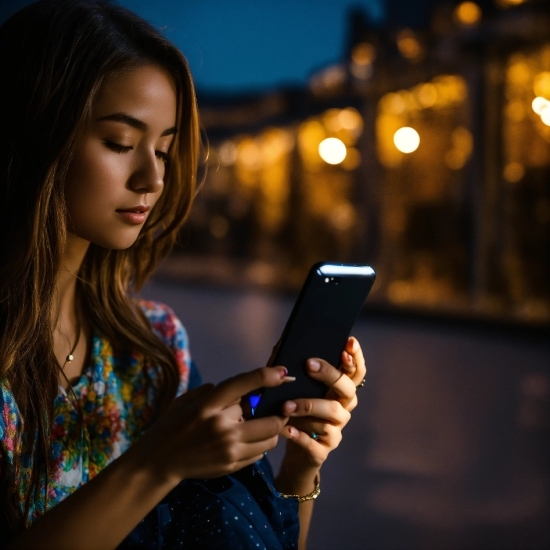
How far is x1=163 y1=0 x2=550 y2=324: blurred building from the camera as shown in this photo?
5.94m

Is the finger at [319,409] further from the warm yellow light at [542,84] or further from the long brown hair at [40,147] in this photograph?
the warm yellow light at [542,84]

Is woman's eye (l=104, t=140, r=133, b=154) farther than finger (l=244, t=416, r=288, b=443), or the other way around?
woman's eye (l=104, t=140, r=133, b=154)

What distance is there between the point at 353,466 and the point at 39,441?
193cm

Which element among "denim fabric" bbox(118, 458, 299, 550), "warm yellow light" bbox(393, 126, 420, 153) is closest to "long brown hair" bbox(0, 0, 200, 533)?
"denim fabric" bbox(118, 458, 299, 550)

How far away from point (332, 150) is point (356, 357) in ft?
27.4

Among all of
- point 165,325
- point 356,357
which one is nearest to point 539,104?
point 165,325

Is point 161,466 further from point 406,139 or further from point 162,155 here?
point 406,139

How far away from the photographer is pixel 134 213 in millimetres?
1146

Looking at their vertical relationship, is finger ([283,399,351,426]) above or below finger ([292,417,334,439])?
above

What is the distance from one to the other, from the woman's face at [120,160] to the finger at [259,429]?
0.47 m

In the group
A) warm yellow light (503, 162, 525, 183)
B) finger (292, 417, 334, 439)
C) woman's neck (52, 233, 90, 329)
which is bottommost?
finger (292, 417, 334, 439)

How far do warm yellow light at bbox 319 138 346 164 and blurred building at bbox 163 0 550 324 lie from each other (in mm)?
15

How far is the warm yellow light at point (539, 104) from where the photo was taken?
220 inches

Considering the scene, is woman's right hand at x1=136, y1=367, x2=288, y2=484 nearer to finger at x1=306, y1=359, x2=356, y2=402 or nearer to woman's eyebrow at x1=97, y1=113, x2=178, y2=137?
finger at x1=306, y1=359, x2=356, y2=402
